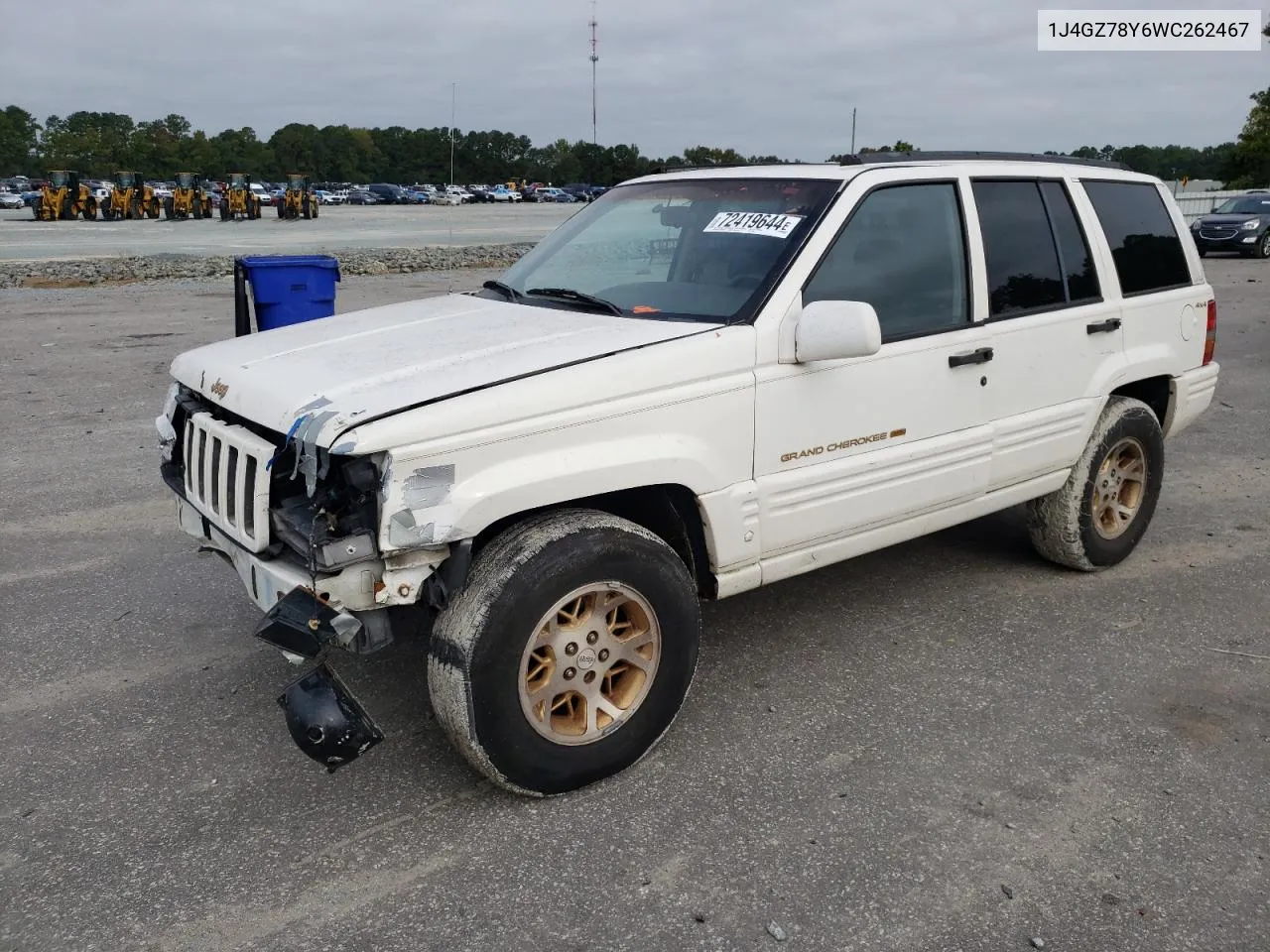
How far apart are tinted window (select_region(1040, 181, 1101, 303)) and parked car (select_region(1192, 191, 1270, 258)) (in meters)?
23.4

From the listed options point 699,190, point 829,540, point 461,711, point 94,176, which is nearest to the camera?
point 461,711

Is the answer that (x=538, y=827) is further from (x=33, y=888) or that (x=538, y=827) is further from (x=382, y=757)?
(x=33, y=888)

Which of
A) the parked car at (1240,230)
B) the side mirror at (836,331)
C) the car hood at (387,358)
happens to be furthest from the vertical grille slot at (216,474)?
the parked car at (1240,230)

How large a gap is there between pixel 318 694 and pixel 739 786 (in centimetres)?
129

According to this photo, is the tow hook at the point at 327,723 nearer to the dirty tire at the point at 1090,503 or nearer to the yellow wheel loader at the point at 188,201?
the dirty tire at the point at 1090,503

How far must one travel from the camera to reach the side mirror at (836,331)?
11.0 ft

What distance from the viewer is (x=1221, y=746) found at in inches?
138

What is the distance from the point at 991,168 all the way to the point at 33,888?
13.6ft

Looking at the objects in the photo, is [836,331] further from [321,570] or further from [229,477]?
[229,477]

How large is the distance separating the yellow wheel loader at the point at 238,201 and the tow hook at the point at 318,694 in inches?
1801

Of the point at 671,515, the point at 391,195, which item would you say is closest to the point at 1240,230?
the point at 671,515

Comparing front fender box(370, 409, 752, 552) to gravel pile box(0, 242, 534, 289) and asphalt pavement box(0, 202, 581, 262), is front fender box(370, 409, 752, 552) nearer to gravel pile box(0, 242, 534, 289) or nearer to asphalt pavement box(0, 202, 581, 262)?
gravel pile box(0, 242, 534, 289)

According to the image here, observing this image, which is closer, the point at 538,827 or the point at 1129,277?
the point at 538,827

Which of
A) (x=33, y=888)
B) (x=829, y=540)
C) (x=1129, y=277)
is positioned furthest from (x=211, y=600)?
(x=1129, y=277)
